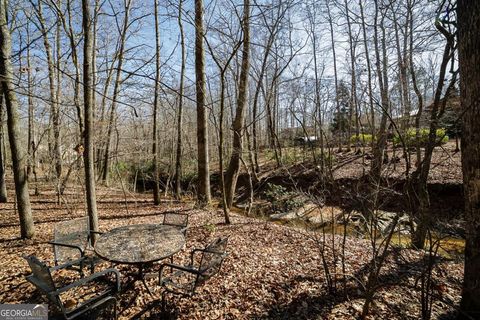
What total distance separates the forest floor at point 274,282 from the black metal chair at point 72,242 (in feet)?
0.79

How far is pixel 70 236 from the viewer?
3.73 m

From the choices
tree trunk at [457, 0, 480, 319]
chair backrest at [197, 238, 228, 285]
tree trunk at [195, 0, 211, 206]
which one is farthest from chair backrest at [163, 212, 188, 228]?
tree trunk at [457, 0, 480, 319]

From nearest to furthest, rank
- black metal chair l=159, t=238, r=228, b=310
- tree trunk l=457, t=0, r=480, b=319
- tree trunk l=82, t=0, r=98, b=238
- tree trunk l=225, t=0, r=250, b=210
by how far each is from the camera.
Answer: tree trunk l=457, t=0, r=480, b=319
black metal chair l=159, t=238, r=228, b=310
tree trunk l=82, t=0, r=98, b=238
tree trunk l=225, t=0, r=250, b=210

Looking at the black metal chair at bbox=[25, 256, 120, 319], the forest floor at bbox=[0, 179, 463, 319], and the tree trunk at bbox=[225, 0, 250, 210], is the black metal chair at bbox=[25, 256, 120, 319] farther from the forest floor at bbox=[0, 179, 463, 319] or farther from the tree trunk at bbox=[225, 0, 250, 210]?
the tree trunk at bbox=[225, 0, 250, 210]

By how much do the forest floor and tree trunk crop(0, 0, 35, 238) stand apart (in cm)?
47

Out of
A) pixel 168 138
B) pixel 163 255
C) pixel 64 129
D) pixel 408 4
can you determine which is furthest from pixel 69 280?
pixel 168 138

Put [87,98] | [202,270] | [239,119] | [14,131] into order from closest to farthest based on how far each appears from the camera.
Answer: [202,270]
[87,98]
[14,131]
[239,119]

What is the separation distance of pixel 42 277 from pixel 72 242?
146 centimetres

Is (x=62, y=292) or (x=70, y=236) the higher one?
(x=70, y=236)

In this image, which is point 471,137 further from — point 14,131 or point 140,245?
point 14,131

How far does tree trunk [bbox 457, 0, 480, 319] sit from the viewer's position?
2.23 metres

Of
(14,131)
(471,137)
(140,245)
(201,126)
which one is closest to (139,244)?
(140,245)

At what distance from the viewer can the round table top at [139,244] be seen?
2.91 m

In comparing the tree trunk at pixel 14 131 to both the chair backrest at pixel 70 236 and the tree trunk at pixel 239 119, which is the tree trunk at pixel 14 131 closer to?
the chair backrest at pixel 70 236
